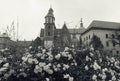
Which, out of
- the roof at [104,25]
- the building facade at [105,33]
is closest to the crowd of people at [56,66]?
the building facade at [105,33]

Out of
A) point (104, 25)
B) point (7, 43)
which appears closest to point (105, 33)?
point (104, 25)

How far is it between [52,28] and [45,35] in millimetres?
3086

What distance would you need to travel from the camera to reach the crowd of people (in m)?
5.29

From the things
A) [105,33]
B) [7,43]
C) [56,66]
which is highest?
[7,43]

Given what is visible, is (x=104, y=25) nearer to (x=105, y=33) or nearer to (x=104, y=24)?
(x=104, y=24)

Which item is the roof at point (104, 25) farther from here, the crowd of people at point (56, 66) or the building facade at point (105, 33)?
the crowd of people at point (56, 66)

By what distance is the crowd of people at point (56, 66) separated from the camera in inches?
Result: 208

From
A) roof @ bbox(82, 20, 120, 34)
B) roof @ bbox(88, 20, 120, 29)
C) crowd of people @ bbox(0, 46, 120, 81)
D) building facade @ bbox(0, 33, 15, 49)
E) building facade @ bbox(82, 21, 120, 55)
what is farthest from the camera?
roof @ bbox(88, 20, 120, 29)

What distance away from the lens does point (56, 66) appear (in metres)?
5.66

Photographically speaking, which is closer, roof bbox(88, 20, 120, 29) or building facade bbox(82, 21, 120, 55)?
building facade bbox(82, 21, 120, 55)

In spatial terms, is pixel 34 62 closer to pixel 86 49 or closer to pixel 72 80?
pixel 72 80

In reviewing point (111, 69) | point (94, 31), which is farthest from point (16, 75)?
point (94, 31)

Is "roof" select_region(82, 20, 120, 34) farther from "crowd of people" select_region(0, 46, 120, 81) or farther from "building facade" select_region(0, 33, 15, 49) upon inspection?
"crowd of people" select_region(0, 46, 120, 81)

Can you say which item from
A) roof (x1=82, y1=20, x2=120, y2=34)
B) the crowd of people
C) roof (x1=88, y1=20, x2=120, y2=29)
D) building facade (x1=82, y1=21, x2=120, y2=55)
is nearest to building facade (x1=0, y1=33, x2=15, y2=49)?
the crowd of people
